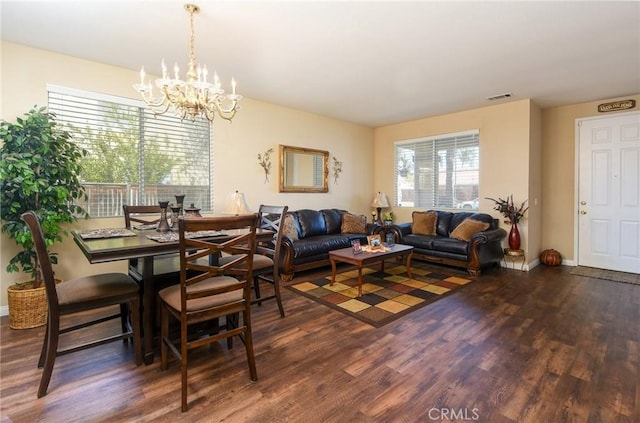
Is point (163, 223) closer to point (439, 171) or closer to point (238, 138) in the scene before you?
point (238, 138)

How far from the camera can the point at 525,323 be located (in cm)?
278

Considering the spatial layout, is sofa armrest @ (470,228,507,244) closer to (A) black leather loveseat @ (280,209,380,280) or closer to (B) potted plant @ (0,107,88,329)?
(A) black leather loveseat @ (280,209,380,280)

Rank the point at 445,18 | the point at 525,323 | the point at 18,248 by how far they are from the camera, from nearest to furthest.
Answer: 1. the point at 445,18
2. the point at 525,323
3. the point at 18,248

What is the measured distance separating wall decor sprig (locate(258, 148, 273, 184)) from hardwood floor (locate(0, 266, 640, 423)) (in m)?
2.51

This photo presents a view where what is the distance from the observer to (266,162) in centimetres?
493

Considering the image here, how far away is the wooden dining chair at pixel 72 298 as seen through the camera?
177cm

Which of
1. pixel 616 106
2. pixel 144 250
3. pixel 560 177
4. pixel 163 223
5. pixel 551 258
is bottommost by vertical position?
pixel 551 258

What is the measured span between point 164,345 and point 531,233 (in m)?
5.10

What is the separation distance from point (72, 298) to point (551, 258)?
6035 millimetres

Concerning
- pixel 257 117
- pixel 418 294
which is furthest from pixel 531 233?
pixel 257 117

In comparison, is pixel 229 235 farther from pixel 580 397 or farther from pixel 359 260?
pixel 580 397

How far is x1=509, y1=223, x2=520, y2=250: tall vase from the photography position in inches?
182

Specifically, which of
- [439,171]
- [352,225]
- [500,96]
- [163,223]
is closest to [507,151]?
[500,96]

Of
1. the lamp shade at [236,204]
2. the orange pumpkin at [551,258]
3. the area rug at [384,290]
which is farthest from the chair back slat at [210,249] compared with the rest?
the orange pumpkin at [551,258]
